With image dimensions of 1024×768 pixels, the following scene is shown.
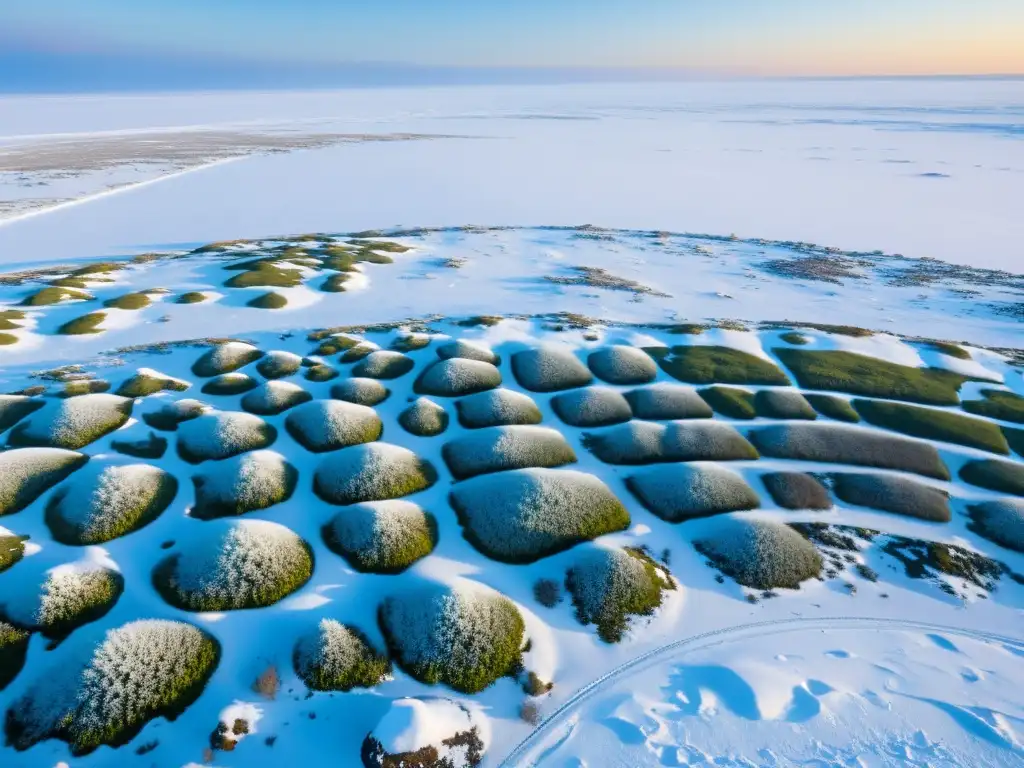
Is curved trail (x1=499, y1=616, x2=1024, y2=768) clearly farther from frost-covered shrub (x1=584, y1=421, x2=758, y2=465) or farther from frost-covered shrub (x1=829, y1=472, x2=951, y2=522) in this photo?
frost-covered shrub (x1=584, y1=421, x2=758, y2=465)

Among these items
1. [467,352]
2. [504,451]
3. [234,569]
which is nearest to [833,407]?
[504,451]

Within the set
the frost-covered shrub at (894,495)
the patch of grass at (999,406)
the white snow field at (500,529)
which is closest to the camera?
the white snow field at (500,529)

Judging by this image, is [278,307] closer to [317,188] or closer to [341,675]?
[341,675]

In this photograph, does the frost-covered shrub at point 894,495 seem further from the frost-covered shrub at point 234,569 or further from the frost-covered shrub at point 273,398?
the frost-covered shrub at point 273,398

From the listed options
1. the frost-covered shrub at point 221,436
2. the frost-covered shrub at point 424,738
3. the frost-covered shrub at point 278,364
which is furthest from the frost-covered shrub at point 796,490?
the frost-covered shrub at point 278,364

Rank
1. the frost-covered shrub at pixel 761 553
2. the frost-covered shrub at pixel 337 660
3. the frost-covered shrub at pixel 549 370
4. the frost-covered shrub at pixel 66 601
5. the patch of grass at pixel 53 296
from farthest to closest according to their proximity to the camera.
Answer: the patch of grass at pixel 53 296, the frost-covered shrub at pixel 549 370, the frost-covered shrub at pixel 761 553, the frost-covered shrub at pixel 66 601, the frost-covered shrub at pixel 337 660

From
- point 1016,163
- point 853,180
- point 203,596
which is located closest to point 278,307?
point 203,596
